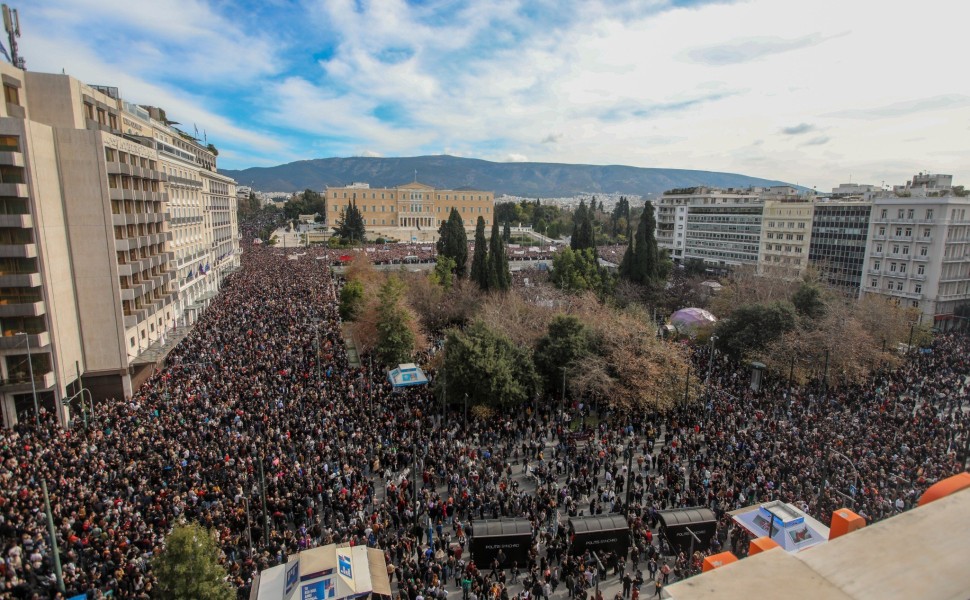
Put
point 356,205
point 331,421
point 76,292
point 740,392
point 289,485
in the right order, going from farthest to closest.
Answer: point 356,205, point 740,392, point 76,292, point 331,421, point 289,485

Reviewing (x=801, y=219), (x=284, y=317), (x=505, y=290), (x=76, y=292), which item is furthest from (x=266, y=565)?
(x=801, y=219)

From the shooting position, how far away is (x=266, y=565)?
1315 cm

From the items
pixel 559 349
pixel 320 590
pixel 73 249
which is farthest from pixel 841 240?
pixel 73 249

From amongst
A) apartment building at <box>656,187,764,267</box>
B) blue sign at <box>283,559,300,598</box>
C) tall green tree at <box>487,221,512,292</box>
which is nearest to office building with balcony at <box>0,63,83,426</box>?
blue sign at <box>283,559,300,598</box>

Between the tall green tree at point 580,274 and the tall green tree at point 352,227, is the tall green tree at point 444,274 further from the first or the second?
the tall green tree at point 352,227

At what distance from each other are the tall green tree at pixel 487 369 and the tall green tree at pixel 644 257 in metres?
25.6

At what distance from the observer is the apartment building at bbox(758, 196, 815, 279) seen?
56500 millimetres

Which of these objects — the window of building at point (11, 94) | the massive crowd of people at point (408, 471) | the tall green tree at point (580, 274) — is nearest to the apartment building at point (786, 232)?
the tall green tree at point (580, 274)

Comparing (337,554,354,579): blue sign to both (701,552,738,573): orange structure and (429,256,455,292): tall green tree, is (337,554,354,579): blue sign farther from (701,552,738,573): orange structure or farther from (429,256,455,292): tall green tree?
(429,256,455,292): tall green tree

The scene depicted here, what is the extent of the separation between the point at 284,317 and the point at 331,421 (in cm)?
1888

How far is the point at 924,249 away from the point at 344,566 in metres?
52.6

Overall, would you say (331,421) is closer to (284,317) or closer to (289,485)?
(289,485)

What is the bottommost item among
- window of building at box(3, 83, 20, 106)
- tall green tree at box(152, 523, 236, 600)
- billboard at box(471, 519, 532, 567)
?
billboard at box(471, 519, 532, 567)

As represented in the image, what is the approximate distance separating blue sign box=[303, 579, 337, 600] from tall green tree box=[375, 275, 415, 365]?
1996cm
